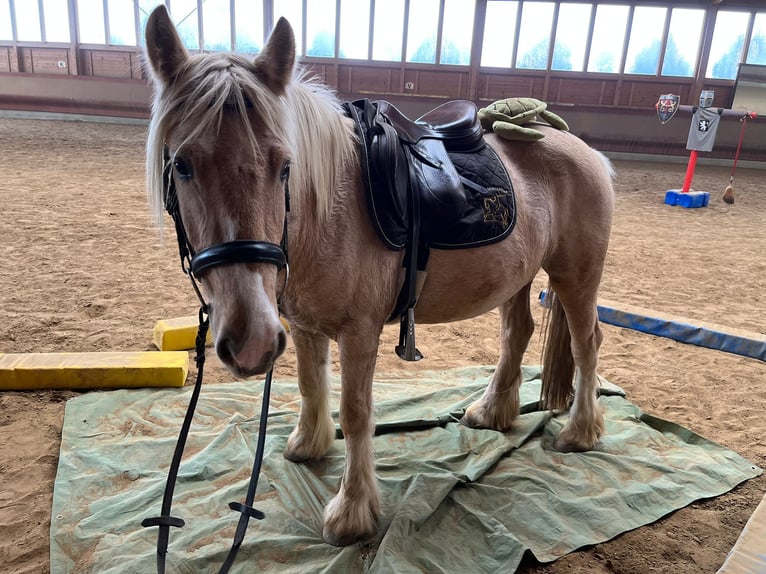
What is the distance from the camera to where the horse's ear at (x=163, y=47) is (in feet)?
4.00

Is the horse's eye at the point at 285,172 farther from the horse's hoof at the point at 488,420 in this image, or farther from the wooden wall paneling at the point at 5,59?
the wooden wall paneling at the point at 5,59

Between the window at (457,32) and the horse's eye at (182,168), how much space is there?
16.6m

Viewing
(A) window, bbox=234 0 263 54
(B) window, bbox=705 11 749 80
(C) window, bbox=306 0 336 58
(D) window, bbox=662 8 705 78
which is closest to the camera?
(B) window, bbox=705 11 749 80

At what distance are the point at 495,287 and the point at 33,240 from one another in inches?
200

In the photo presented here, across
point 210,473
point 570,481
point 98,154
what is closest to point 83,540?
point 210,473

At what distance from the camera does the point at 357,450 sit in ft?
6.20

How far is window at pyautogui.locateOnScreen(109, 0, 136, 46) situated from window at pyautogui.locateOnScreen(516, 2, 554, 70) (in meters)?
11.9

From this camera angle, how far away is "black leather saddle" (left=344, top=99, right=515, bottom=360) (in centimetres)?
171

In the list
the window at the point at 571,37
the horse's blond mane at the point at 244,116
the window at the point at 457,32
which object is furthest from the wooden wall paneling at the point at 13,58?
the horse's blond mane at the point at 244,116

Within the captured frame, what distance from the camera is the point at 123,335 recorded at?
344 cm

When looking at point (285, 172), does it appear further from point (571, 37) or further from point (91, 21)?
point (91, 21)

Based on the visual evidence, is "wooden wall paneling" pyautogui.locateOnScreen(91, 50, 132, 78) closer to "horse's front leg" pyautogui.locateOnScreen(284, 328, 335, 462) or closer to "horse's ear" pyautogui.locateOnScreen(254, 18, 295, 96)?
"horse's front leg" pyautogui.locateOnScreen(284, 328, 335, 462)

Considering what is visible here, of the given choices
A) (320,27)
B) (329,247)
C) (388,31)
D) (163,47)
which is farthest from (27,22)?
(329,247)

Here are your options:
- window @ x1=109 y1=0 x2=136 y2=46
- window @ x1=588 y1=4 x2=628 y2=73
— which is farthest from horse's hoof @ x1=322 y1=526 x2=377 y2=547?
window @ x1=109 y1=0 x2=136 y2=46
